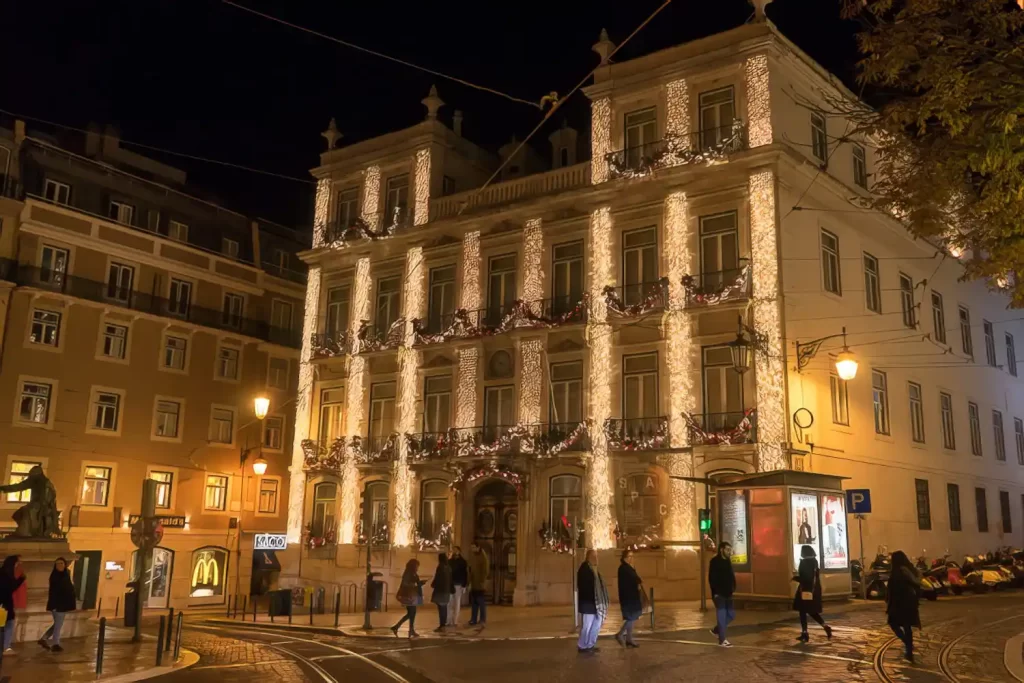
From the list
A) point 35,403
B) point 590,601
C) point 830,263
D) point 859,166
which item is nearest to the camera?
point 590,601

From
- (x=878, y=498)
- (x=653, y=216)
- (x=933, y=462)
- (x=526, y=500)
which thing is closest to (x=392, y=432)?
(x=526, y=500)

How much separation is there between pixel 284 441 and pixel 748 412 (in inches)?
981

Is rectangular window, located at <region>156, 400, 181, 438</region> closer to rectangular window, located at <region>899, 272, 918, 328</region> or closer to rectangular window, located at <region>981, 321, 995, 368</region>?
rectangular window, located at <region>899, 272, 918, 328</region>

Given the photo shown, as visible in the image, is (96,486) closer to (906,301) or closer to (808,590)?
(808,590)

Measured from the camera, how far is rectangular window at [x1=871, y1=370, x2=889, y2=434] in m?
28.6

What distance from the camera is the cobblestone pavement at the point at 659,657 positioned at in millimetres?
12906

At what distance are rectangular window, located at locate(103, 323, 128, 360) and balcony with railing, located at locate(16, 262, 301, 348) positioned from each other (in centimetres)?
90

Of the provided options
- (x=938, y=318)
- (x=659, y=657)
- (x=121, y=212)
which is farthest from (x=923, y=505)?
(x=121, y=212)

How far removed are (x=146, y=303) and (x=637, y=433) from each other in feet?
71.7

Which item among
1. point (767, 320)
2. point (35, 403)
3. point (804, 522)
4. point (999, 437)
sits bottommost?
point (804, 522)

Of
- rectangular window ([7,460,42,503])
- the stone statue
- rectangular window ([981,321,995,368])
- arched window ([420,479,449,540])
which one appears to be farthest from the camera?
rectangular window ([981,321,995,368])

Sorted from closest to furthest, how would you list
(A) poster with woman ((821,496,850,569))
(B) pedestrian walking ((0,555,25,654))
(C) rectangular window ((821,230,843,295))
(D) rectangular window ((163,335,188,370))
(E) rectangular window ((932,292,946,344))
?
(B) pedestrian walking ((0,555,25,654))
(A) poster with woman ((821,496,850,569))
(C) rectangular window ((821,230,843,295))
(E) rectangular window ((932,292,946,344))
(D) rectangular window ((163,335,188,370))

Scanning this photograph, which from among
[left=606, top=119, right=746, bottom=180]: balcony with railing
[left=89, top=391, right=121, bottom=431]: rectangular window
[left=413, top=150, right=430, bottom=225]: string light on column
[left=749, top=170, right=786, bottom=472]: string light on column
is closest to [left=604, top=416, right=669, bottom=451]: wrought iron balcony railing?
[left=749, top=170, right=786, bottom=472]: string light on column

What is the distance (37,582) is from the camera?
19562 mm
